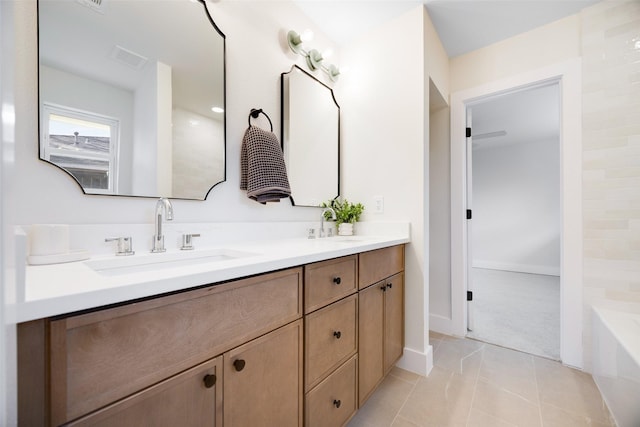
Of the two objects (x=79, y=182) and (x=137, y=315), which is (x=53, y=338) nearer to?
(x=137, y=315)

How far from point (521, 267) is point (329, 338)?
526 cm

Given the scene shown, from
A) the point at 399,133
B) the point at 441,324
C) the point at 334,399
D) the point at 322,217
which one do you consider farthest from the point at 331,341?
the point at 441,324

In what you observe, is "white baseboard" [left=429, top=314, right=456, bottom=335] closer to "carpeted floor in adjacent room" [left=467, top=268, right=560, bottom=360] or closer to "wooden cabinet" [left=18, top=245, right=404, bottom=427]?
"carpeted floor in adjacent room" [left=467, top=268, right=560, bottom=360]

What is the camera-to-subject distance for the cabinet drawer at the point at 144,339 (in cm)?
46

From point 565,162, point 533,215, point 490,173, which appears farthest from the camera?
point 490,173

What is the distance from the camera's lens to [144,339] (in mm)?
557

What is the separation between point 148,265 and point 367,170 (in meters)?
1.51

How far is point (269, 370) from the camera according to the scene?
81 centimetres

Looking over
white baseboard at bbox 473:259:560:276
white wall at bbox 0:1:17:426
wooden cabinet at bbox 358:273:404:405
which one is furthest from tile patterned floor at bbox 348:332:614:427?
white baseboard at bbox 473:259:560:276

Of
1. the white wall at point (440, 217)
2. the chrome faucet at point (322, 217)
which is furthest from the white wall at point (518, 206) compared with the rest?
the chrome faucet at point (322, 217)

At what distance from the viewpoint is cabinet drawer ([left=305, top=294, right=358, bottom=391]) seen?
971mm

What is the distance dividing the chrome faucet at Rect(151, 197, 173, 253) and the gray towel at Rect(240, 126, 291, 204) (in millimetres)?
414

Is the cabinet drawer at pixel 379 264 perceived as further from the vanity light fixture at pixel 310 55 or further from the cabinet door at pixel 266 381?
the vanity light fixture at pixel 310 55

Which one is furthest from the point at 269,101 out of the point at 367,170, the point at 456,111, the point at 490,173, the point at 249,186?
the point at 490,173
